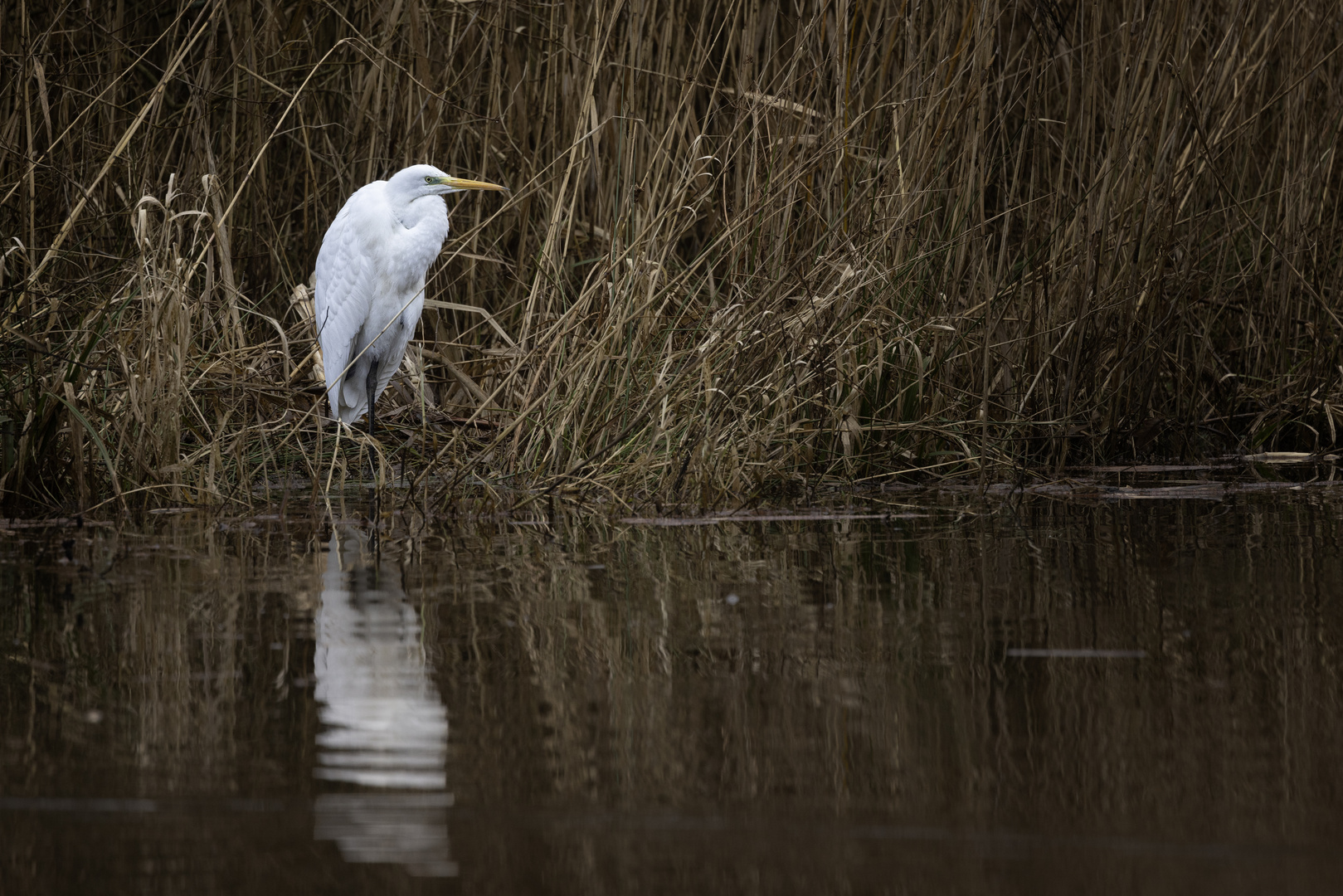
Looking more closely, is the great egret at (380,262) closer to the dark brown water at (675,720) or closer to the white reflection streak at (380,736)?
the dark brown water at (675,720)

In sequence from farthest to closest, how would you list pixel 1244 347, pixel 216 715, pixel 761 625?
pixel 1244 347, pixel 761 625, pixel 216 715

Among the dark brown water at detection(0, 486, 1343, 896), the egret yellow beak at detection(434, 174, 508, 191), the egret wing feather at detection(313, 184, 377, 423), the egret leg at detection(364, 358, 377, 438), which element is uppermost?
the egret yellow beak at detection(434, 174, 508, 191)

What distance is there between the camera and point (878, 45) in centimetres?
502

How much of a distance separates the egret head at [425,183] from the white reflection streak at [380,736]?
2.50 m

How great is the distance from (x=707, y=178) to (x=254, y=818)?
3558 mm

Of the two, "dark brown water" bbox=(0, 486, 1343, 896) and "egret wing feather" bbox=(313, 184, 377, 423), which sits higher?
"egret wing feather" bbox=(313, 184, 377, 423)

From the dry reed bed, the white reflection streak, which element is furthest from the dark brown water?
the dry reed bed

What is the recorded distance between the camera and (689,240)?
18.8ft

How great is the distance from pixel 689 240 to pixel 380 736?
12.9ft

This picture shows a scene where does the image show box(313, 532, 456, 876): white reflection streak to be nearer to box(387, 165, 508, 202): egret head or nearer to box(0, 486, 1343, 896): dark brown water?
box(0, 486, 1343, 896): dark brown water

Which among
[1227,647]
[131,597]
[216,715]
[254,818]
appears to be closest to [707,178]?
[131,597]

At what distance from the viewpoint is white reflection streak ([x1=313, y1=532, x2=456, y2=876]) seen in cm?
157

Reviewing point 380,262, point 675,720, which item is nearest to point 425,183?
point 380,262

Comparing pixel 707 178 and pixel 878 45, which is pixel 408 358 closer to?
pixel 707 178
